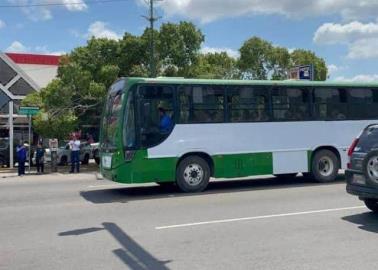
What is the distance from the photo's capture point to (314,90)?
622 inches

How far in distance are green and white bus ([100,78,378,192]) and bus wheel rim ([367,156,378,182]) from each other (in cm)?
538

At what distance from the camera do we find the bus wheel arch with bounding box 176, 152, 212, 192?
1395cm

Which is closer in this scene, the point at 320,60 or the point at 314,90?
the point at 314,90

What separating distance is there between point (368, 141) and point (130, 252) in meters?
4.78

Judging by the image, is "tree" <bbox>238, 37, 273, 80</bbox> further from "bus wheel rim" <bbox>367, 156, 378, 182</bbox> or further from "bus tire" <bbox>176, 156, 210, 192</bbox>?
"bus wheel rim" <bbox>367, 156, 378, 182</bbox>

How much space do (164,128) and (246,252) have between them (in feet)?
22.2

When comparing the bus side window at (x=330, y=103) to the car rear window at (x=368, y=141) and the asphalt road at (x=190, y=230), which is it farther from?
the car rear window at (x=368, y=141)

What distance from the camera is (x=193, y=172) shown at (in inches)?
555

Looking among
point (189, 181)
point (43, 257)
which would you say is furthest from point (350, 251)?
point (189, 181)

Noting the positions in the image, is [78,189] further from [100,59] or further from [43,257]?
[100,59]

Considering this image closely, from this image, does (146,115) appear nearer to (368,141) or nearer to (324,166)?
(368,141)

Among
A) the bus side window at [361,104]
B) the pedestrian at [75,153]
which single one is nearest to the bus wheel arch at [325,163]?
the bus side window at [361,104]

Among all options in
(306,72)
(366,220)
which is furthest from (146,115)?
(306,72)

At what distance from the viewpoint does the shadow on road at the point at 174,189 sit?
13508 millimetres
